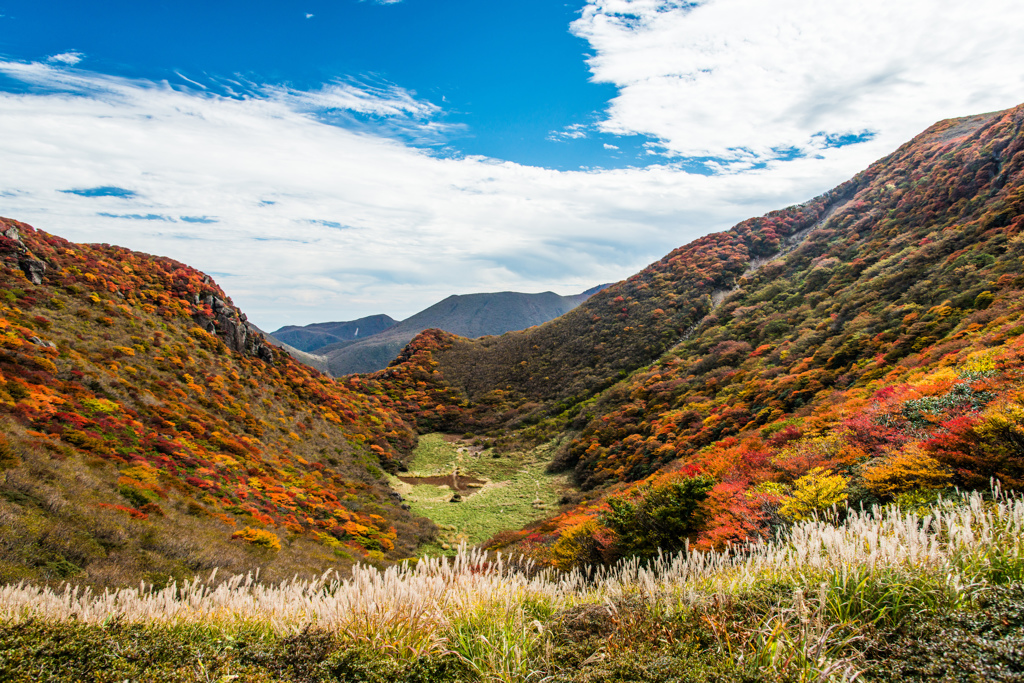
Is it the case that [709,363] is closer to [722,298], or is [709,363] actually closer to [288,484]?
[722,298]

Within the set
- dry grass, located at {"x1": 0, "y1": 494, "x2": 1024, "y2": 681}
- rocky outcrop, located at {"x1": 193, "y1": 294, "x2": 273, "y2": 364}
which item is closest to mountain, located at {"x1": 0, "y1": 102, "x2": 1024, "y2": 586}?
rocky outcrop, located at {"x1": 193, "y1": 294, "x2": 273, "y2": 364}

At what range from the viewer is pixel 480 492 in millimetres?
22688

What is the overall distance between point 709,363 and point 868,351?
32.4 feet

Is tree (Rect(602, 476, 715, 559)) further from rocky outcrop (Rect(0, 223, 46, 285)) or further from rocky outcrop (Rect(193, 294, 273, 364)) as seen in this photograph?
rocky outcrop (Rect(193, 294, 273, 364))

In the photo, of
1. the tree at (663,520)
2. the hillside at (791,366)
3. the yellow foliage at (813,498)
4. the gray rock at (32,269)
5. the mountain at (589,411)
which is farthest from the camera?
the gray rock at (32,269)

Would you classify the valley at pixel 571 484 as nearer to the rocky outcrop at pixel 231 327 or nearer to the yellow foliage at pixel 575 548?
the yellow foliage at pixel 575 548

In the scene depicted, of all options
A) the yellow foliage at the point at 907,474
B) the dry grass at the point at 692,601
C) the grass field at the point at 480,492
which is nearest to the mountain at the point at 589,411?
the yellow foliage at the point at 907,474

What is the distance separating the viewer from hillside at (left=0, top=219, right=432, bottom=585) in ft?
25.1

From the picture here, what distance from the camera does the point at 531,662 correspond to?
275 cm

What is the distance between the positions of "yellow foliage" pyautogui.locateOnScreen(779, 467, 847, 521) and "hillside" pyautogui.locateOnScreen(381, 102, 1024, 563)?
51mm

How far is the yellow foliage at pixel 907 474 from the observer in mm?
5172

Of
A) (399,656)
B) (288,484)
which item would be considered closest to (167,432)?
(288,484)

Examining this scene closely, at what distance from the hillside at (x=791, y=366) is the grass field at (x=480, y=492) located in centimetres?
202

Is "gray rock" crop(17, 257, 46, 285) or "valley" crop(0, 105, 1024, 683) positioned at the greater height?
"gray rock" crop(17, 257, 46, 285)
